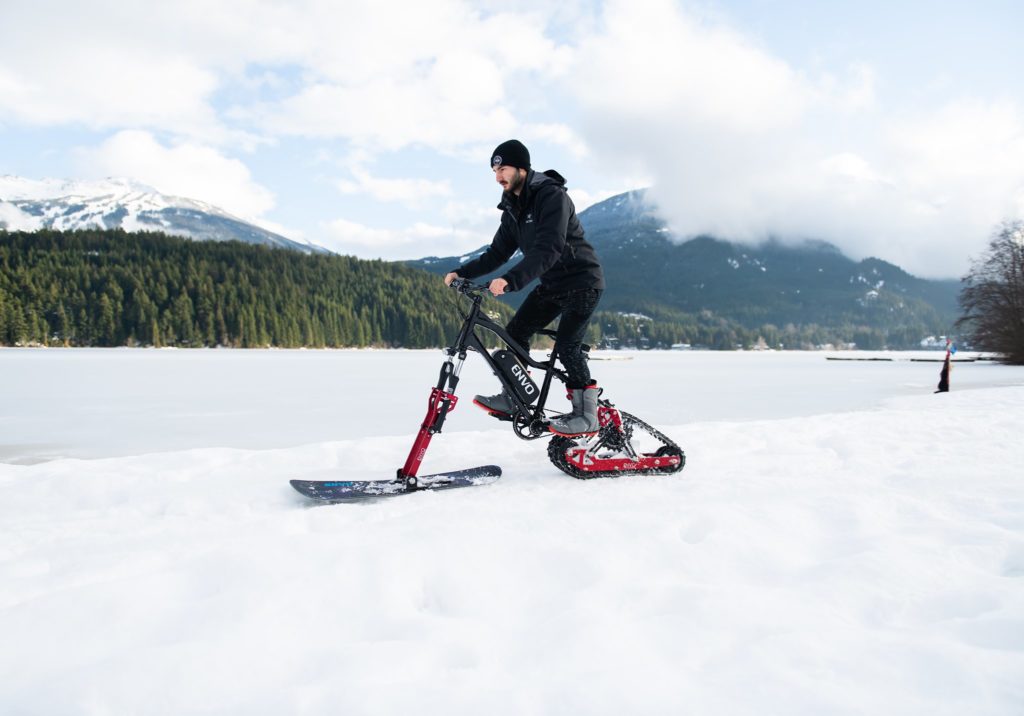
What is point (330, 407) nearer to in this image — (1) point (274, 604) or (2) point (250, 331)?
(1) point (274, 604)

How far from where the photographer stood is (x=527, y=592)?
2855 millimetres

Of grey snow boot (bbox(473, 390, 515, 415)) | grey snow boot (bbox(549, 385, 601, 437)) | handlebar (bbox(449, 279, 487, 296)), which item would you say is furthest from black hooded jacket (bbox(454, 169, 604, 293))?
grey snow boot (bbox(473, 390, 515, 415))

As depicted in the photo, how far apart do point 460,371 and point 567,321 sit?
1.04m

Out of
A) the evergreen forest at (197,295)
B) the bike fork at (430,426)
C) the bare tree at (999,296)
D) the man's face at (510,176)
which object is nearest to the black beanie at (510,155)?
the man's face at (510,176)

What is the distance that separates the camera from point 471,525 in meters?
3.74

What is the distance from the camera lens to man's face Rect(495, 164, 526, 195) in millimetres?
4973

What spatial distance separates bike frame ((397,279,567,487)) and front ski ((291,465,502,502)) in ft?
0.24

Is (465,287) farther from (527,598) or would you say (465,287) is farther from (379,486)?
(527,598)

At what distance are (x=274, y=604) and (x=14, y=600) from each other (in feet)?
4.21

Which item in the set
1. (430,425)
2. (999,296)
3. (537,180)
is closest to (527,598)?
(430,425)

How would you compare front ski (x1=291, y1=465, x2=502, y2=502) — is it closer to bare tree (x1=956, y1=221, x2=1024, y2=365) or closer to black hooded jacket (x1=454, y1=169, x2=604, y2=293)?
black hooded jacket (x1=454, y1=169, x2=604, y2=293)

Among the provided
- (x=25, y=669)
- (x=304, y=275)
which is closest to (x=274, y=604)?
(x=25, y=669)

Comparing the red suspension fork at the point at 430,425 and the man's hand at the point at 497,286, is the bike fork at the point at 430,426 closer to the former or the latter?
the red suspension fork at the point at 430,425

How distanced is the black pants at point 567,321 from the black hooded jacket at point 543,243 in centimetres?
8
